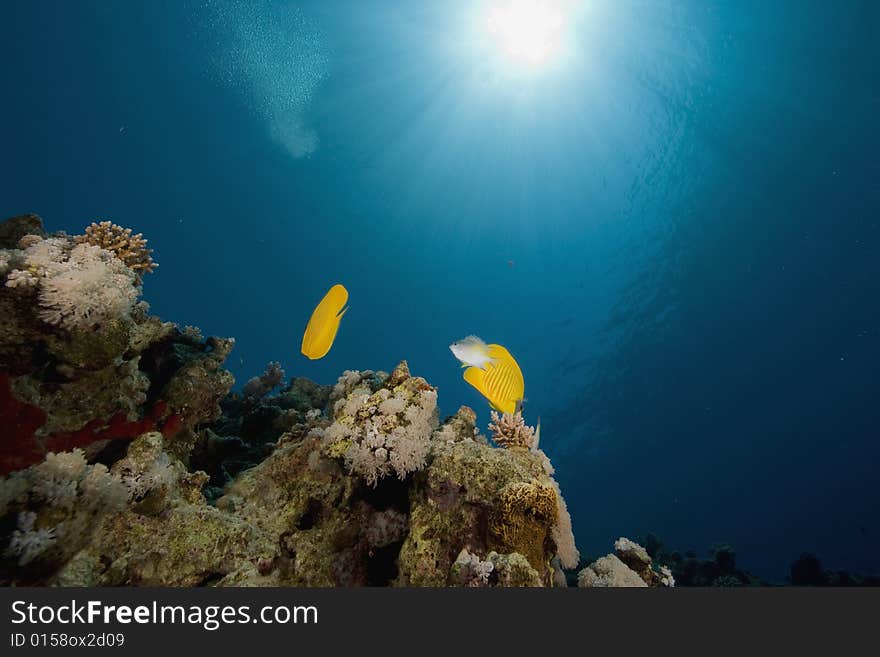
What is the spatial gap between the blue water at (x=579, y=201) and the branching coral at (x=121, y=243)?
42.6 meters

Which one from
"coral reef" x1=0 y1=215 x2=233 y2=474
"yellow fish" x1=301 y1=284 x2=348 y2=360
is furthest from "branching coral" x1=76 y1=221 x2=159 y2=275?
"yellow fish" x1=301 y1=284 x2=348 y2=360

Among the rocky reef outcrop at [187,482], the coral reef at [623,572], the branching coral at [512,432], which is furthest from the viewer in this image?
the branching coral at [512,432]

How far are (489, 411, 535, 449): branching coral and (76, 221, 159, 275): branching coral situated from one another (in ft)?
12.5

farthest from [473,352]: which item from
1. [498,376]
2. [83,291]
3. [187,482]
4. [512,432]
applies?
[83,291]

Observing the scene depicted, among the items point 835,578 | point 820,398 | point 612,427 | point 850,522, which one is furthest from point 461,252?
point 850,522

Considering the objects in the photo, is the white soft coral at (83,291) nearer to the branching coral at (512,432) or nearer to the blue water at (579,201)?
the branching coral at (512,432)

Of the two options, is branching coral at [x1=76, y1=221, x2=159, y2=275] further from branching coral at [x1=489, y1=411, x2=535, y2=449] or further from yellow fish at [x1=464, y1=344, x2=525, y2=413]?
branching coral at [x1=489, y1=411, x2=535, y2=449]

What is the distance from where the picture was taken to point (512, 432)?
422 centimetres

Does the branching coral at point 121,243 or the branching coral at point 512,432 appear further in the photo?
the branching coral at point 512,432

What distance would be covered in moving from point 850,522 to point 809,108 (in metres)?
64.0

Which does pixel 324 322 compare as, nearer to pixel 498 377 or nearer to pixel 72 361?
pixel 498 377

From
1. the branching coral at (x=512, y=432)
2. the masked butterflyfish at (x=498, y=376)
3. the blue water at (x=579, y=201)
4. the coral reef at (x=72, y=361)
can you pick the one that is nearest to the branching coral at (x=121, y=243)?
the coral reef at (x=72, y=361)

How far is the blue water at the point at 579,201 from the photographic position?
127 feet

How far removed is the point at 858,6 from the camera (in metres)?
30.3
